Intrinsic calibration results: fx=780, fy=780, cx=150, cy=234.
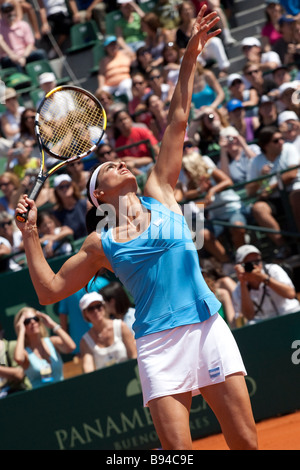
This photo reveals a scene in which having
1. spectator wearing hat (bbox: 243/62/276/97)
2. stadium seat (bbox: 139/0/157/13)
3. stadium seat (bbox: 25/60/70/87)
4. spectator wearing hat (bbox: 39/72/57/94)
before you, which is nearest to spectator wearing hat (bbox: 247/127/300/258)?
spectator wearing hat (bbox: 243/62/276/97)

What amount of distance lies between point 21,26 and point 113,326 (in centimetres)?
688

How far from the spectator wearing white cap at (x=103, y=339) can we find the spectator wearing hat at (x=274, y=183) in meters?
1.79

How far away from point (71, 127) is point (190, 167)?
3312mm

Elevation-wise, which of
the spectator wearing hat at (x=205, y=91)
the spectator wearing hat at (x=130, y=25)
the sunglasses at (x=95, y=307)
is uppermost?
the spectator wearing hat at (x=130, y=25)

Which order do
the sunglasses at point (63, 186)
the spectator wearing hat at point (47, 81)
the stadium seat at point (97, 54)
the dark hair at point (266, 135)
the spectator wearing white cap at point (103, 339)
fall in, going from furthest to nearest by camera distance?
the stadium seat at point (97, 54) → the spectator wearing hat at point (47, 81) → the sunglasses at point (63, 186) → the dark hair at point (266, 135) → the spectator wearing white cap at point (103, 339)

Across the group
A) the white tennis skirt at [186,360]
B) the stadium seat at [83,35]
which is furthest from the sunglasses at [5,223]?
the white tennis skirt at [186,360]

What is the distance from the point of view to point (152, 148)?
8.74m

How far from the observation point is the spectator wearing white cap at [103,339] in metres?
6.79

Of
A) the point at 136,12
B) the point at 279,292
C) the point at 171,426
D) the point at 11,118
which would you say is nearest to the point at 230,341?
the point at 171,426

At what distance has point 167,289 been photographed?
3604 mm

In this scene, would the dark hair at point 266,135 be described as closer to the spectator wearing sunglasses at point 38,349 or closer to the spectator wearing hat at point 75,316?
the spectator wearing hat at point 75,316

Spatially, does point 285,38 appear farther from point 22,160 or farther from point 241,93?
point 22,160

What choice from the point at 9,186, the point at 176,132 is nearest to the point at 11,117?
the point at 9,186

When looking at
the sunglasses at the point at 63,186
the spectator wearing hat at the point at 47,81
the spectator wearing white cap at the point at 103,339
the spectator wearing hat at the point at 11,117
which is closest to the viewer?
the spectator wearing white cap at the point at 103,339
